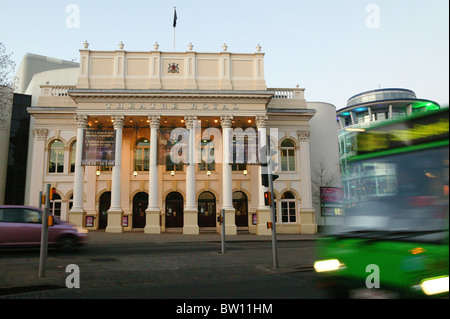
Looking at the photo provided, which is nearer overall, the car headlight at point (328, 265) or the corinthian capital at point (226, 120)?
the car headlight at point (328, 265)

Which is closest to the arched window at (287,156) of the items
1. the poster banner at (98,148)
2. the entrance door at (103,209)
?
the poster banner at (98,148)

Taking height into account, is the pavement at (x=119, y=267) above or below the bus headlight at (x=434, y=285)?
below

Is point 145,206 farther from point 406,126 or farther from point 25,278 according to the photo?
point 406,126

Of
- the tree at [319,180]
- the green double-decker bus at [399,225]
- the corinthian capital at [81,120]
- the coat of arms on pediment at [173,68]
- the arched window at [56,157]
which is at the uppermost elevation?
the coat of arms on pediment at [173,68]

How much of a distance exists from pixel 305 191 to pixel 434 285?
2594 centimetres

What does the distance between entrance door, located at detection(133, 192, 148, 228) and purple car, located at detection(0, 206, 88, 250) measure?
16060 millimetres

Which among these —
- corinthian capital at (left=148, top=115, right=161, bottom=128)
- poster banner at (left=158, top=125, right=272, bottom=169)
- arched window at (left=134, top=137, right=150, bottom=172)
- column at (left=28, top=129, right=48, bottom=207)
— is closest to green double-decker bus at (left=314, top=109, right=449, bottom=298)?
poster banner at (left=158, top=125, right=272, bottom=169)

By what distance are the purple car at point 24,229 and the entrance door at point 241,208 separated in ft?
59.6

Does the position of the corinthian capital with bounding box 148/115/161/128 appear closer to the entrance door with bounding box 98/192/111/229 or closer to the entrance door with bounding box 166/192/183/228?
the entrance door with bounding box 166/192/183/228

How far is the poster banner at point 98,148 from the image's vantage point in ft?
85.5

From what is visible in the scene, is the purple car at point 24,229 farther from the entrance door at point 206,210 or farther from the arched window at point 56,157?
the arched window at point 56,157

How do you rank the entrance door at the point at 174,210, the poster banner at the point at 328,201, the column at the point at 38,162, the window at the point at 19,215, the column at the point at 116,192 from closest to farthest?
the window at the point at 19,215 → the column at the point at 116,192 → the column at the point at 38,162 → the entrance door at the point at 174,210 → the poster banner at the point at 328,201

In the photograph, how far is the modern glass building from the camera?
6023 mm
